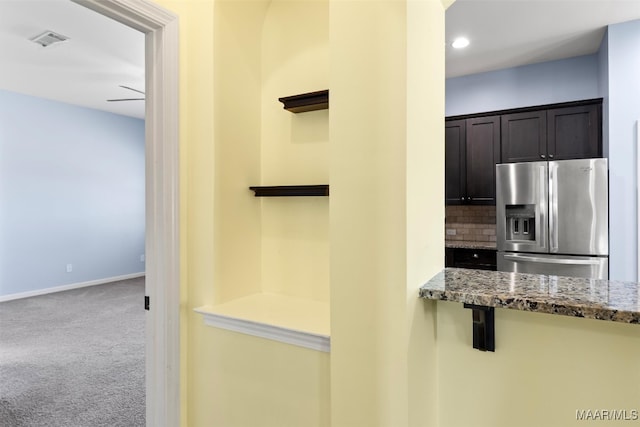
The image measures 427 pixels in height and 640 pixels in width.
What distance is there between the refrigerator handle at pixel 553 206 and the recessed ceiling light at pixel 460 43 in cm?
133

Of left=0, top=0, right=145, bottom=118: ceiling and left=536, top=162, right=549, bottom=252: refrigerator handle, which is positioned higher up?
left=0, top=0, right=145, bottom=118: ceiling

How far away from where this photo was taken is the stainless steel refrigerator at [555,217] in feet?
9.81

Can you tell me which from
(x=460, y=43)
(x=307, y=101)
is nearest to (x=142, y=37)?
(x=307, y=101)

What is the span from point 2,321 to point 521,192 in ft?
18.7

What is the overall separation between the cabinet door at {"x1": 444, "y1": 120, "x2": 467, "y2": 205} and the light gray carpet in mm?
3520

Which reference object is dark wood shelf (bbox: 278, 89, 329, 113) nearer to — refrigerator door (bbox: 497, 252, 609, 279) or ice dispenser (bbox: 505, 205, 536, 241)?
ice dispenser (bbox: 505, 205, 536, 241)

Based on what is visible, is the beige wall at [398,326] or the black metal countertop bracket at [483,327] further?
the black metal countertop bracket at [483,327]

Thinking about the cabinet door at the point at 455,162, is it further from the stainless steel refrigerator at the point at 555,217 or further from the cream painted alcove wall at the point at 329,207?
the cream painted alcove wall at the point at 329,207

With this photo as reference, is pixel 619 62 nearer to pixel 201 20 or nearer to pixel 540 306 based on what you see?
pixel 540 306

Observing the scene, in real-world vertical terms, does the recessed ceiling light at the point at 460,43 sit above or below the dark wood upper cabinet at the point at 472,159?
above

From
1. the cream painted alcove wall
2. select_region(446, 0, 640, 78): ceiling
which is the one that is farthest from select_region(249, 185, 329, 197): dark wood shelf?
select_region(446, 0, 640, 78): ceiling

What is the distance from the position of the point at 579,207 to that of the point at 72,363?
4462mm

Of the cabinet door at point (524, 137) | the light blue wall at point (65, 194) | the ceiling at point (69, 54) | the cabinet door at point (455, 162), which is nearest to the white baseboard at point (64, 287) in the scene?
the light blue wall at point (65, 194)

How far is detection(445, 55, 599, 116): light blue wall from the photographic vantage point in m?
3.64
